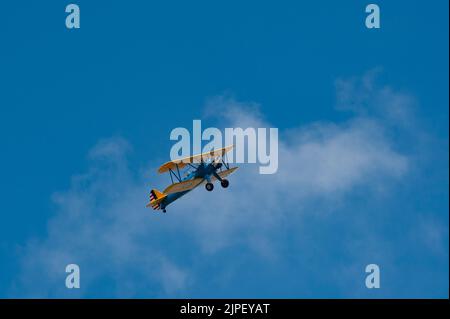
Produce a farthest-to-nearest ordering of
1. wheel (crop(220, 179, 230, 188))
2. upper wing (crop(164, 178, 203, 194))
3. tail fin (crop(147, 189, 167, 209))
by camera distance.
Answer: tail fin (crop(147, 189, 167, 209)) < upper wing (crop(164, 178, 203, 194)) < wheel (crop(220, 179, 230, 188))

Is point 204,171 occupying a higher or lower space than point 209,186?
higher

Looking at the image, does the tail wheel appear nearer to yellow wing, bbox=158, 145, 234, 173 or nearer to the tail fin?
yellow wing, bbox=158, 145, 234, 173

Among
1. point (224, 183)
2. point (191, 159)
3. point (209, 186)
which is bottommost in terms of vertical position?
point (209, 186)

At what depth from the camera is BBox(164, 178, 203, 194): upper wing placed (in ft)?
450

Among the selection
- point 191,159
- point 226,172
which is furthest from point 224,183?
point 191,159

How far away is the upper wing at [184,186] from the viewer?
137250mm

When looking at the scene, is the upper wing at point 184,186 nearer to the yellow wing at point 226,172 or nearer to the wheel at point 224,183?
the yellow wing at point 226,172

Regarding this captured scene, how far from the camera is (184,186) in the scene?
13775 centimetres

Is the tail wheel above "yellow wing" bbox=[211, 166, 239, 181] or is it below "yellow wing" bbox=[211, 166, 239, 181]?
below

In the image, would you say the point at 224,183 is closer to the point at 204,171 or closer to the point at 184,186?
the point at 204,171
